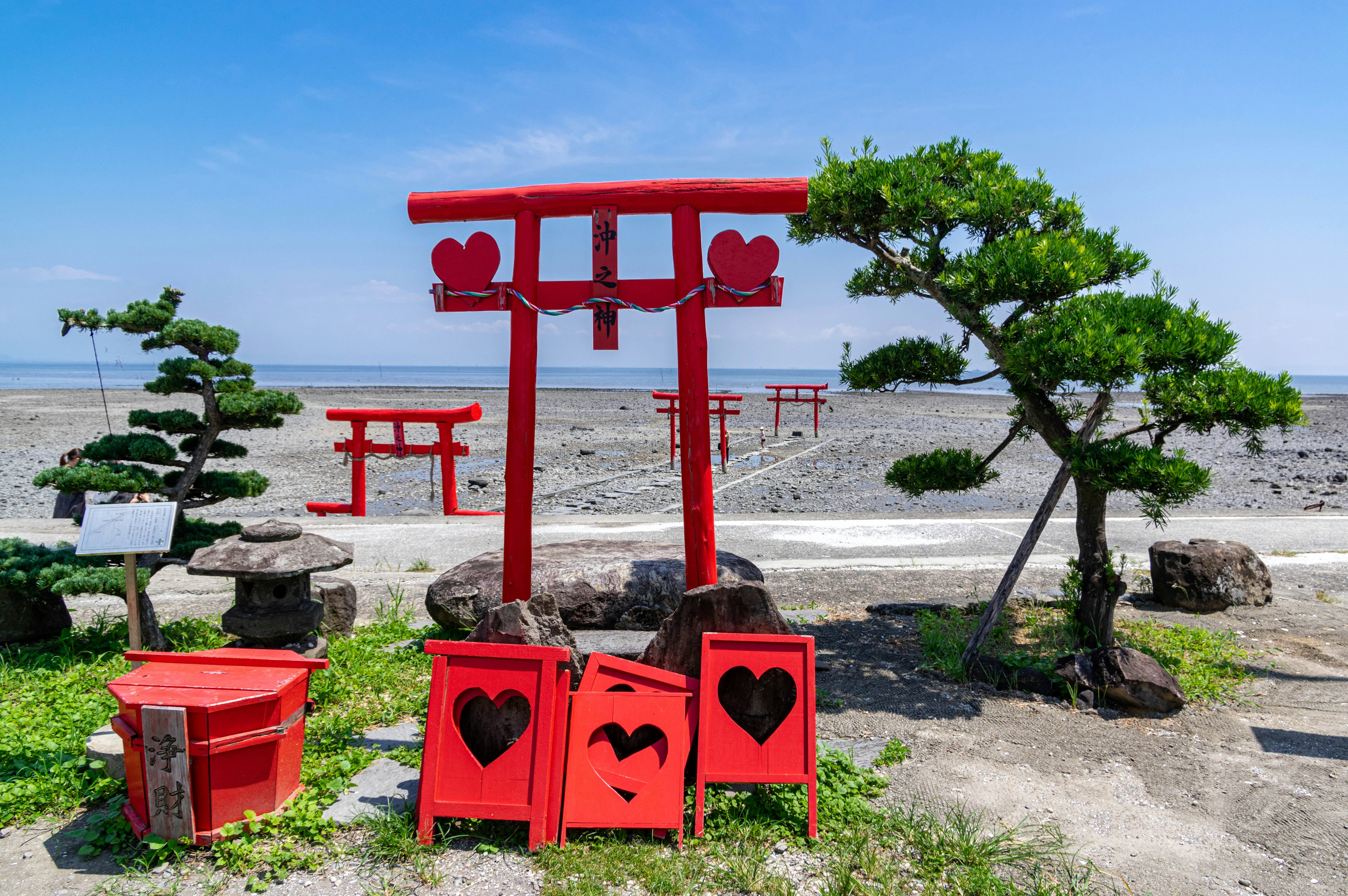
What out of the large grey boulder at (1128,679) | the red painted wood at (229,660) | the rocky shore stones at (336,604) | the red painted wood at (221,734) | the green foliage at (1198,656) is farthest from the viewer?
the rocky shore stones at (336,604)

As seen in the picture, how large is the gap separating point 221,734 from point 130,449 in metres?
3.26

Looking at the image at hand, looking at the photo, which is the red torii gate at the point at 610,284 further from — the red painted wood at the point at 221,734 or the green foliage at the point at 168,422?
the green foliage at the point at 168,422

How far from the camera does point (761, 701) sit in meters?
3.83

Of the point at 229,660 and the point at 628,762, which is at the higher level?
the point at 229,660

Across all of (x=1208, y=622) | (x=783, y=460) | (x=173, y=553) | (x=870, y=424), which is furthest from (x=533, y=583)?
(x=870, y=424)

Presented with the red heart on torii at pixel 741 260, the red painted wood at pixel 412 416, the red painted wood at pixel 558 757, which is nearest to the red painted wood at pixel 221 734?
the red painted wood at pixel 558 757

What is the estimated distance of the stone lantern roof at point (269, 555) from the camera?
5.04m

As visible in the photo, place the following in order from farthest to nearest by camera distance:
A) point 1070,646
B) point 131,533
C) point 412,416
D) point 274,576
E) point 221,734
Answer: point 412,416 < point 1070,646 < point 274,576 < point 131,533 < point 221,734

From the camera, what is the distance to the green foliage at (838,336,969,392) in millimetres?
5773

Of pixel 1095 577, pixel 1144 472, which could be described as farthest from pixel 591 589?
pixel 1144 472

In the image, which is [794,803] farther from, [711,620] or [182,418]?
[182,418]

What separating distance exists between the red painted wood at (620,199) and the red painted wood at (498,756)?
10.4 feet

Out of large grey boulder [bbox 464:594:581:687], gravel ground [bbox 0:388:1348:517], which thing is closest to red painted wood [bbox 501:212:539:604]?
large grey boulder [bbox 464:594:581:687]

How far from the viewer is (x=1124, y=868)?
3100 mm
